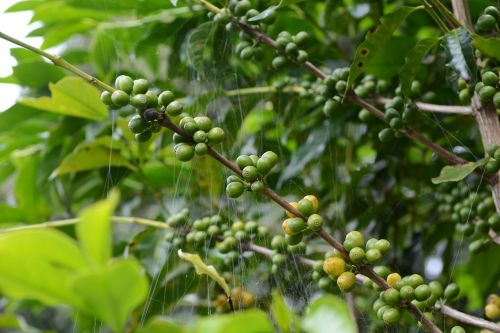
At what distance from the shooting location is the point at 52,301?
0.41m

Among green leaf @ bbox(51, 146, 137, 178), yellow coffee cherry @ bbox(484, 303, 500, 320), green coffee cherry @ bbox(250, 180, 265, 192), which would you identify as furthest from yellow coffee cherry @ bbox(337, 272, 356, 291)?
green leaf @ bbox(51, 146, 137, 178)

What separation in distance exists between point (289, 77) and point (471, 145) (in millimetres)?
421

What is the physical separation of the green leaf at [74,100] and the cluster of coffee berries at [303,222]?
1.68 ft

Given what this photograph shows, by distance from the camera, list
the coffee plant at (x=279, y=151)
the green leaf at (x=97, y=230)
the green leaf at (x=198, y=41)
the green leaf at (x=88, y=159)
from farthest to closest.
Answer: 1. the green leaf at (x=88, y=159)
2. the green leaf at (x=198, y=41)
3. the coffee plant at (x=279, y=151)
4. the green leaf at (x=97, y=230)

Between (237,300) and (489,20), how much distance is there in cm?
67

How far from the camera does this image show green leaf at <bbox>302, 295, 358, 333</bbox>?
41 cm

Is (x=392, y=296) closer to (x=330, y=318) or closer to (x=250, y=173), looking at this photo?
(x=250, y=173)

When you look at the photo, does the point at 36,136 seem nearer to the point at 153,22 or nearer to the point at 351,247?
the point at 153,22

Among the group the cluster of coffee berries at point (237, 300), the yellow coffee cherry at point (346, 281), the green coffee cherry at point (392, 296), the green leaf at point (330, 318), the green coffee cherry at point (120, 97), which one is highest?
the green leaf at point (330, 318)

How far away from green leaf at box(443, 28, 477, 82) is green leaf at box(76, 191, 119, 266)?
27.9 inches

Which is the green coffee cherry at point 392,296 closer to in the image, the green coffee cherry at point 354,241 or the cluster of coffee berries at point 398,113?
the green coffee cherry at point 354,241

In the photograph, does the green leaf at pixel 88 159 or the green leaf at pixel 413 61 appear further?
the green leaf at pixel 88 159

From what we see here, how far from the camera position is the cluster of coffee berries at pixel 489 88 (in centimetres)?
93

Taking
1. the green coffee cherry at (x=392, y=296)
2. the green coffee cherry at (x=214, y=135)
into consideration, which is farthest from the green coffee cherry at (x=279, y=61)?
the green coffee cherry at (x=392, y=296)
